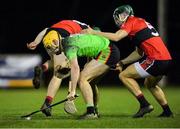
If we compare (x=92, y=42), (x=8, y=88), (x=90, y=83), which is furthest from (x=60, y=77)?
(x=8, y=88)

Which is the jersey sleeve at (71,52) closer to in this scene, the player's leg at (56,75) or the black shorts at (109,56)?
the black shorts at (109,56)

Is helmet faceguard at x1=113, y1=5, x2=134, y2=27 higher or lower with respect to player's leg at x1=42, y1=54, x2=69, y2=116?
higher

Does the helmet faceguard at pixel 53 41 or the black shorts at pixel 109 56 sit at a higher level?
the helmet faceguard at pixel 53 41

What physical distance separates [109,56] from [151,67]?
30.7 inches

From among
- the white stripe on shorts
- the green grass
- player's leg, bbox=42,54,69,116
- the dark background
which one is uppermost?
the dark background

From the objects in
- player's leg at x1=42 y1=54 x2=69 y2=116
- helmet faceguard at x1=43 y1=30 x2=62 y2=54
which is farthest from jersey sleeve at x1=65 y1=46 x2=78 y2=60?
player's leg at x1=42 y1=54 x2=69 y2=116

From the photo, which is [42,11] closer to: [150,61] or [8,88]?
[8,88]

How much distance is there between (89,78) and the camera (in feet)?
42.2

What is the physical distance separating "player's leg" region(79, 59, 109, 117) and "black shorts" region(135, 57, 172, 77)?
0.62m

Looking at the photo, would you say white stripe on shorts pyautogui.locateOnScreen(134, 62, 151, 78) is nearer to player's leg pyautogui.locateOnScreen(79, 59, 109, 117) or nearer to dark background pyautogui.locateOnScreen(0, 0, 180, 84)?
player's leg pyautogui.locateOnScreen(79, 59, 109, 117)

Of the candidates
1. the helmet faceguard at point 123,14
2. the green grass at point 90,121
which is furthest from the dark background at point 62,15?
the helmet faceguard at point 123,14

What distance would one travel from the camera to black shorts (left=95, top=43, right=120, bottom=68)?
1295 centimetres

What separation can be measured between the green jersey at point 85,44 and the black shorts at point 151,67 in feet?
2.45

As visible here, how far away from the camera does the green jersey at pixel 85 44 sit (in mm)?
12516
